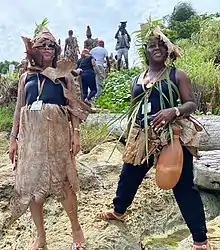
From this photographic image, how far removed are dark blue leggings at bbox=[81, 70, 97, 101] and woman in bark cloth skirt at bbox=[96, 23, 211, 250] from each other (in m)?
5.93

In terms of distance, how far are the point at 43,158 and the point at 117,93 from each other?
6.67 metres

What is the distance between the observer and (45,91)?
3578mm

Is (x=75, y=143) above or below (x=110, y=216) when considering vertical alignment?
above

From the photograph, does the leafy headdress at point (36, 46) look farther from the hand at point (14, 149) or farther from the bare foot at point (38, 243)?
the bare foot at point (38, 243)

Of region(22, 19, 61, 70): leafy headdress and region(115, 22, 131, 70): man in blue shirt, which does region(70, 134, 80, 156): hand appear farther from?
region(115, 22, 131, 70): man in blue shirt

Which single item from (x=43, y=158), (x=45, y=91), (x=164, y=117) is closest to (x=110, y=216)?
(x=43, y=158)

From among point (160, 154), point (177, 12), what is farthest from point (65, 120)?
point (177, 12)

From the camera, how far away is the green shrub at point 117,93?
9.35m

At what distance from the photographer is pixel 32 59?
3.68m

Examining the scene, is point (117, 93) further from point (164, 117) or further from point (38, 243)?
point (164, 117)

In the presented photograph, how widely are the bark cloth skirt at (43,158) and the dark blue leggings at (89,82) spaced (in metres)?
6.01

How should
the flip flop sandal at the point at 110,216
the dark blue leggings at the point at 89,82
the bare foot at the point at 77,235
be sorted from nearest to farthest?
the bare foot at the point at 77,235 → the flip flop sandal at the point at 110,216 → the dark blue leggings at the point at 89,82

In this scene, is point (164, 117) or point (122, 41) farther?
→ point (122, 41)

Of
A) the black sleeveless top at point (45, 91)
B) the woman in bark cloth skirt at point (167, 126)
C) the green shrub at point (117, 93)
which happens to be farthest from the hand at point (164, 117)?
the green shrub at point (117, 93)
